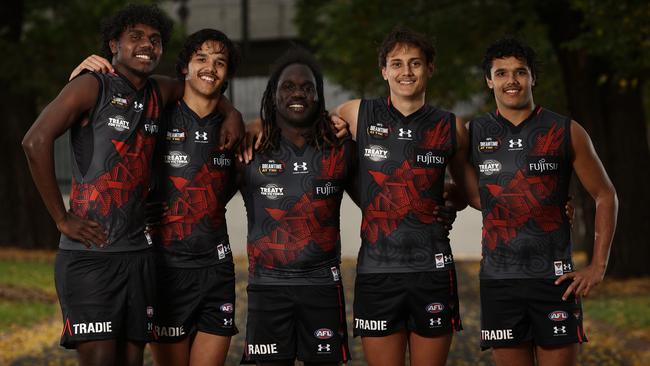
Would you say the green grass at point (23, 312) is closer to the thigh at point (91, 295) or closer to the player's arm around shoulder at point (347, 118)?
the thigh at point (91, 295)

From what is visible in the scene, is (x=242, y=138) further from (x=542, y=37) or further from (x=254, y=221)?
(x=542, y=37)

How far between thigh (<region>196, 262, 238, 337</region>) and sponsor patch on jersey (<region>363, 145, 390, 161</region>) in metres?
1.21

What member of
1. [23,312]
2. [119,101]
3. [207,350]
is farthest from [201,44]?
[23,312]

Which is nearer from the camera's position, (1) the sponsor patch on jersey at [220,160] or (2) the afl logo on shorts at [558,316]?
(2) the afl logo on shorts at [558,316]

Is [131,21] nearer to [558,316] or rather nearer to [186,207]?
[186,207]

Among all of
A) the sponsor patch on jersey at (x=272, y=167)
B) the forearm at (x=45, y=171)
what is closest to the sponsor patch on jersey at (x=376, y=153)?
the sponsor patch on jersey at (x=272, y=167)

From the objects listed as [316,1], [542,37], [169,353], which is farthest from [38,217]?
[169,353]

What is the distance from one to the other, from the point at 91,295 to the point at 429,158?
7.66 feet

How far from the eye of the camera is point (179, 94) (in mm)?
7125

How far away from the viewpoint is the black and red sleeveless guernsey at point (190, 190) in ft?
22.9

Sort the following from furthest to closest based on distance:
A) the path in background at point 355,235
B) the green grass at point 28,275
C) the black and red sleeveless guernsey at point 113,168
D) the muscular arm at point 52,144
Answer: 1. the path in background at point 355,235
2. the green grass at point 28,275
3. the black and red sleeveless guernsey at point 113,168
4. the muscular arm at point 52,144

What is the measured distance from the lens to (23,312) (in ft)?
51.6

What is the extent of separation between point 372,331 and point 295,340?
502 mm

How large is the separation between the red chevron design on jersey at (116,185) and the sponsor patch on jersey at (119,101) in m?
0.19
